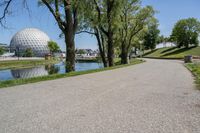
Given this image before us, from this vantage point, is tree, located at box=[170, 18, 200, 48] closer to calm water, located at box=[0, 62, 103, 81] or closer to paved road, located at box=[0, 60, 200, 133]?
calm water, located at box=[0, 62, 103, 81]

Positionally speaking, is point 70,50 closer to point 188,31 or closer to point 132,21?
point 132,21

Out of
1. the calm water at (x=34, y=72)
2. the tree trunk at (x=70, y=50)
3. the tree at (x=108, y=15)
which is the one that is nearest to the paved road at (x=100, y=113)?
the tree trunk at (x=70, y=50)

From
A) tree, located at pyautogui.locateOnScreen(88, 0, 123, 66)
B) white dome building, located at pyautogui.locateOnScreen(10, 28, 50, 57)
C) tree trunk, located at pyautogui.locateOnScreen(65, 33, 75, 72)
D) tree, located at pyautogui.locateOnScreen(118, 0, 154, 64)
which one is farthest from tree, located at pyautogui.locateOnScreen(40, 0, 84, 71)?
white dome building, located at pyautogui.locateOnScreen(10, 28, 50, 57)

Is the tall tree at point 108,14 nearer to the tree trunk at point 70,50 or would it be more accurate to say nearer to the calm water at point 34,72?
the calm water at point 34,72

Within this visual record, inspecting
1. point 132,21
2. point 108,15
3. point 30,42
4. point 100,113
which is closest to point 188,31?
point 132,21

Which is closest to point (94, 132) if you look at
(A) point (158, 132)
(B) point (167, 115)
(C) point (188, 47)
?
(A) point (158, 132)

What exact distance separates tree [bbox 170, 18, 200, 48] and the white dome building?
235 feet

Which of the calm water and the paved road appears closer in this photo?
the paved road

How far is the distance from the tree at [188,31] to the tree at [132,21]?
44377mm

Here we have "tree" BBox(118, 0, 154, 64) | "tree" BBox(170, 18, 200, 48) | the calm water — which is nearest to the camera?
the calm water

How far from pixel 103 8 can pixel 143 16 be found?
31.9 feet

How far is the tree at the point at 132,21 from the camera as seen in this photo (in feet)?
97.0

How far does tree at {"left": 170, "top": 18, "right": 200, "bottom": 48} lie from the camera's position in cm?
6994

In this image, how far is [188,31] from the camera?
71062mm
